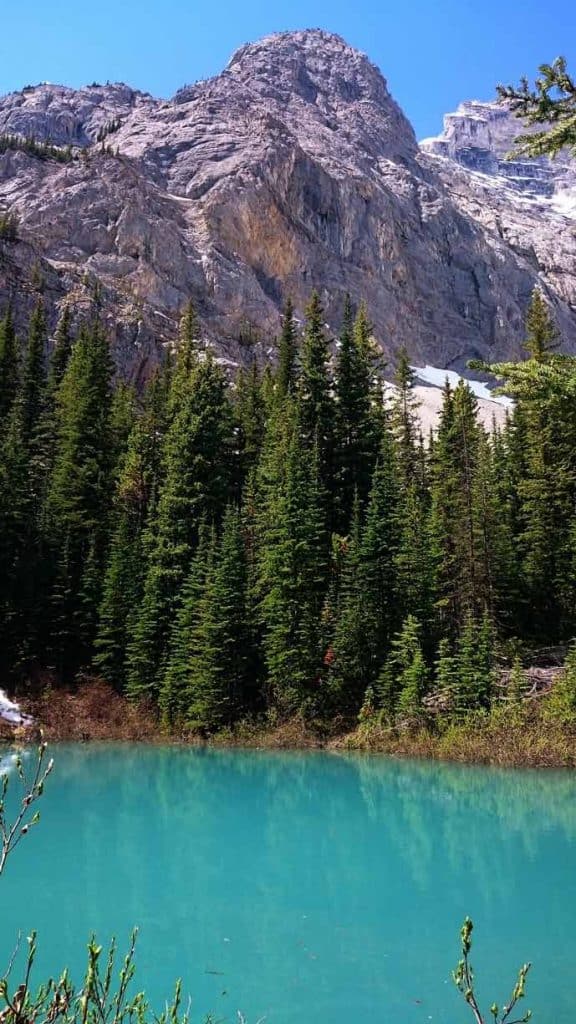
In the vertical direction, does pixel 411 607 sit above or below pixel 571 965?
above

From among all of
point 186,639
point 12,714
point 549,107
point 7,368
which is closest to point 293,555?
point 186,639

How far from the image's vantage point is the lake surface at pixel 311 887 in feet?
24.7

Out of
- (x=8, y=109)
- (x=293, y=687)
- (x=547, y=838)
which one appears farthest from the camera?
(x=8, y=109)

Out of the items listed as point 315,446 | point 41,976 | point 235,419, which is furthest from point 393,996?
point 235,419

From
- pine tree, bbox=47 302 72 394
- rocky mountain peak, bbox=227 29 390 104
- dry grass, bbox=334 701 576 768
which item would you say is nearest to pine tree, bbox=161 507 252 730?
dry grass, bbox=334 701 576 768

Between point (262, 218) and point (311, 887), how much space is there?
385ft

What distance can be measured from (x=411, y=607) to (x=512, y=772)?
838 centimetres

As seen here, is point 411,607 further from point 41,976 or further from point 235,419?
point 41,976

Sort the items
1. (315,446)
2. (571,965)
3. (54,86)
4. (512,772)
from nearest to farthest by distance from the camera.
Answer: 1. (571,965)
2. (512,772)
3. (315,446)
4. (54,86)

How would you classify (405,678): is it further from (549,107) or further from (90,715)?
(549,107)

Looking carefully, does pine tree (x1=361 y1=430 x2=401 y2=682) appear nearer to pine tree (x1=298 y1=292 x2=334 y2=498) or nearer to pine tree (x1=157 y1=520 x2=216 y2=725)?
pine tree (x1=298 y1=292 x2=334 y2=498)

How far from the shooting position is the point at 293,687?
1039 inches

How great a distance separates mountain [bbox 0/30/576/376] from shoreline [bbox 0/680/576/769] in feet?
194

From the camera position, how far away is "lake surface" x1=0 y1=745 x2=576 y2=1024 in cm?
754
